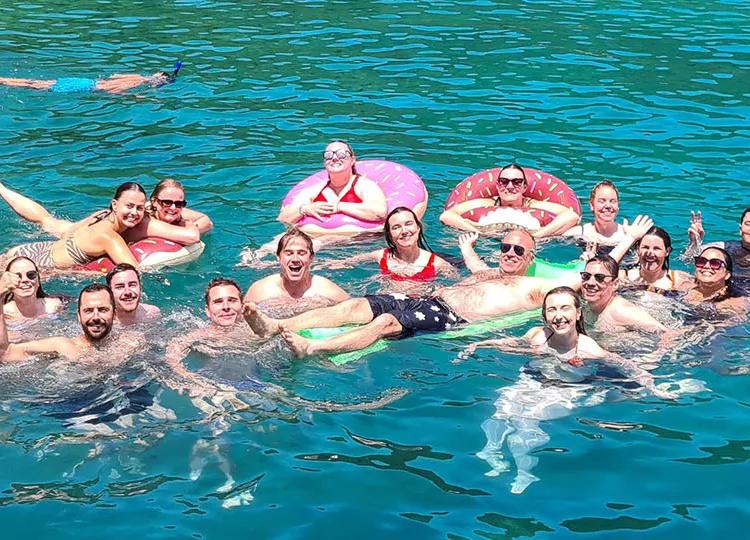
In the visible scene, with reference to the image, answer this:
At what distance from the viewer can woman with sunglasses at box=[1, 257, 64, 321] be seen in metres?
8.94

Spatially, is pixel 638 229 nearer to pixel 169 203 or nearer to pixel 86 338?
pixel 169 203

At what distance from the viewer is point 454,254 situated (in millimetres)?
11141

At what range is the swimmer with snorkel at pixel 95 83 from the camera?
1589 cm

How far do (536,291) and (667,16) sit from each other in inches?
474

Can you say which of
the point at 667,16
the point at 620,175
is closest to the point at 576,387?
the point at 620,175

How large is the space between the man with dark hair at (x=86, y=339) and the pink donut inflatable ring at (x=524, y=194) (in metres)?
4.84

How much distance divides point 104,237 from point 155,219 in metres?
0.76

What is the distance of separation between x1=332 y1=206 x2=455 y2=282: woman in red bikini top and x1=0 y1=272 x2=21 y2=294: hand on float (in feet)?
10.8

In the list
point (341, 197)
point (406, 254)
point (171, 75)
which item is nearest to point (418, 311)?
point (406, 254)

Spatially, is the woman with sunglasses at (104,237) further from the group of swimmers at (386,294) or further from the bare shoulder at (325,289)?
the bare shoulder at (325,289)

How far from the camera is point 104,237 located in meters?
10.3

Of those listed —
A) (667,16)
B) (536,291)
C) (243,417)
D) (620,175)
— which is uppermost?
(667,16)

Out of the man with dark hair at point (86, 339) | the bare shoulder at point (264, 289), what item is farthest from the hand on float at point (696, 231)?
the man with dark hair at point (86, 339)

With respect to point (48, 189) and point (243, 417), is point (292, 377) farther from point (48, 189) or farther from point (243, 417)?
point (48, 189)
